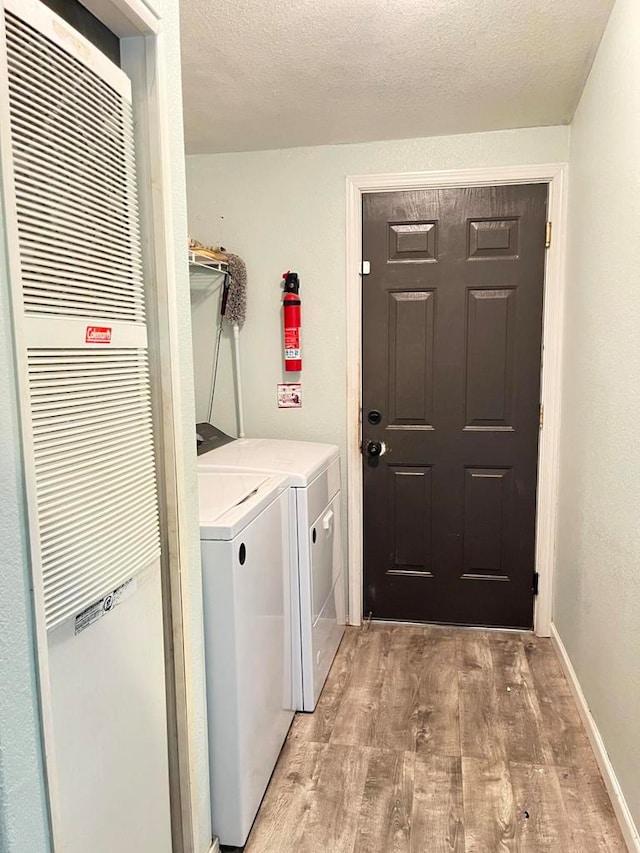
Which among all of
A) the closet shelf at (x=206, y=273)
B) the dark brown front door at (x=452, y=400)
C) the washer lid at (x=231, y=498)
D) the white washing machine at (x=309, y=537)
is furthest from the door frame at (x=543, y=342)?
the washer lid at (x=231, y=498)

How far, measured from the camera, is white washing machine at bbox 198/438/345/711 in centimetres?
218

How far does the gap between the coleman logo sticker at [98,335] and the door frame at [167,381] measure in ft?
0.69

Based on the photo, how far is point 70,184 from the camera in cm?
103

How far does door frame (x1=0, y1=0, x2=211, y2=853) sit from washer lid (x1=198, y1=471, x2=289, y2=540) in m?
0.15

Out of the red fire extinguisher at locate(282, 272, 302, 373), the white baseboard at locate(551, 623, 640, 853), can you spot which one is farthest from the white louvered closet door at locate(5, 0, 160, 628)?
the red fire extinguisher at locate(282, 272, 302, 373)

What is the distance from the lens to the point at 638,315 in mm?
1628

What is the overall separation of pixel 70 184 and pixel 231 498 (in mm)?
1018

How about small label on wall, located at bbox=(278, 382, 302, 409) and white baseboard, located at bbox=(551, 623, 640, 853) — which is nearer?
white baseboard, located at bbox=(551, 623, 640, 853)

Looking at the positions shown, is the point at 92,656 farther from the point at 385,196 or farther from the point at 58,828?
the point at 385,196

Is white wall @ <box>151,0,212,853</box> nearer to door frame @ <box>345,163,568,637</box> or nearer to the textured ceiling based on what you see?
the textured ceiling

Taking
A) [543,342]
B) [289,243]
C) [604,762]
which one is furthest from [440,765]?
[289,243]

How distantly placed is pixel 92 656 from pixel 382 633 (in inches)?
82.7

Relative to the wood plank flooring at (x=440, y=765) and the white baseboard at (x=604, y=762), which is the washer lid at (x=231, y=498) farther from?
the white baseboard at (x=604, y=762)

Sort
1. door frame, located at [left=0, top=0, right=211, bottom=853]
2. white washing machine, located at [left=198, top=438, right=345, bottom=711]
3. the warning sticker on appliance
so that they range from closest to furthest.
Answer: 1. the warning sticker on appliance
2. door frame, located at [left=0, top=0, right=211, bottom=853]
3. white washing machine, located at [left=198, top=438, right=345, bottom=711]
